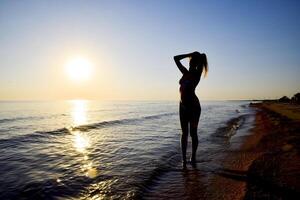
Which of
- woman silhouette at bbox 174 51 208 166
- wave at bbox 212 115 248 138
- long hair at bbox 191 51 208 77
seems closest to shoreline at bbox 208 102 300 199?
woman silhouette at bbox 174 51 208 166

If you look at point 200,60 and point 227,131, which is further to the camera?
point 227,131

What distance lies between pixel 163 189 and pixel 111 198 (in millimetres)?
976

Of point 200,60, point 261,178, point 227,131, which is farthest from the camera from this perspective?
point 227,131

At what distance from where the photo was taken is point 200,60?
5.98m

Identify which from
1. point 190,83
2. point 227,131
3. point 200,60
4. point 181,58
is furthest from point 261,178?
point 227,131

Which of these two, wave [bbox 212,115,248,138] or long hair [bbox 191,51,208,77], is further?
wave [bbox 212,115,248,138]

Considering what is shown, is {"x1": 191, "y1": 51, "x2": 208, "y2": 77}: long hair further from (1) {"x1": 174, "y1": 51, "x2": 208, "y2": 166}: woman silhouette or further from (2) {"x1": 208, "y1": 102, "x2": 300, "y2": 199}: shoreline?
(2) {"x1": 208, "y1": 102, "x2": 300, "y2": 199}: shoreline

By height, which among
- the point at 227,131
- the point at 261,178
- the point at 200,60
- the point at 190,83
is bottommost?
the point at 227,131

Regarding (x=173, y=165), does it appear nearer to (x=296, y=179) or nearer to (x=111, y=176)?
(x=111, y=176)

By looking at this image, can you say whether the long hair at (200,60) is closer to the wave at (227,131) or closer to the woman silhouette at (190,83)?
the woman silhouette at (190,83)

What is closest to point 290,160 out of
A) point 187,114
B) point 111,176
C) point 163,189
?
point 187,114

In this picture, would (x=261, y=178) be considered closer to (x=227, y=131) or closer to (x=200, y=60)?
(x=200, y=60)

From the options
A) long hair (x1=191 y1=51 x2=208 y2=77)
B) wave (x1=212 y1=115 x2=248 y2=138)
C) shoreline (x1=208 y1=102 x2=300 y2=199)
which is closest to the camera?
shoreline (x1=208 y1=102 x2=300 y2=199)

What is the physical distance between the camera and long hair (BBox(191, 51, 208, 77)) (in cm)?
596
